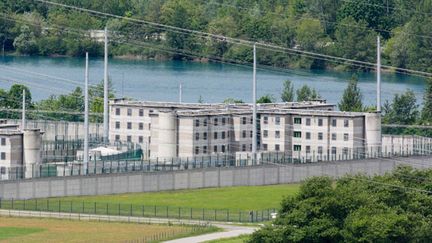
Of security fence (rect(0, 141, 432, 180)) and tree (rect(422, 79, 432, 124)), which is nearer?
security fence (rect(0, 141, 432, 180))

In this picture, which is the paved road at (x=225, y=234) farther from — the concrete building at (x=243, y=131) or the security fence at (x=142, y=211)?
the concrete building at (x=243, y=131)

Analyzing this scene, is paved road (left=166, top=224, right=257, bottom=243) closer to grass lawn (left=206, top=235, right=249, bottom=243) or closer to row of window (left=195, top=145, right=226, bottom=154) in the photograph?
grass lawn (left=206, top=235, right=249, bottom=243)

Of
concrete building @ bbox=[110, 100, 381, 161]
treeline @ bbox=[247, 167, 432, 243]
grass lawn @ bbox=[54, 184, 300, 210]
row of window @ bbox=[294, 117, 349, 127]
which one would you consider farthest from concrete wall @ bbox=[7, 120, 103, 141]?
treeline @ bbox=[247, 167, 432, 243]

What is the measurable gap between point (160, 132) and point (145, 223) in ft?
52.7

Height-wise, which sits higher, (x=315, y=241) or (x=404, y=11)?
(x=404, y=11)

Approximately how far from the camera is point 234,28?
130250 mm

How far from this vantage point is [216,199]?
63094 millimetres

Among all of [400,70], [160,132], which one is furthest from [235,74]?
[160,132]

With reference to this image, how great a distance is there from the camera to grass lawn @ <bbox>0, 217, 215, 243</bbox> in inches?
2085

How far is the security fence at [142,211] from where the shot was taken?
190 ft

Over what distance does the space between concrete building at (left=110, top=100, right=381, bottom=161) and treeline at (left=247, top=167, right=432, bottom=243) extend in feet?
62.9

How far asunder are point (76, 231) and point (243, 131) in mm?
20464

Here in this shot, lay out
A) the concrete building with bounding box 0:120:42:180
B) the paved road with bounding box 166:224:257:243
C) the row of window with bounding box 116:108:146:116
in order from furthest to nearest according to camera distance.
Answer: the row of window with bounding box 116:108:146:116 → the concrete building with bounding box 0:120:42:180 → the paved road with bounding box 166:224:257:243

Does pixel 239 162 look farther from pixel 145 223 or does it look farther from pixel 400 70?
pixel 400 70
